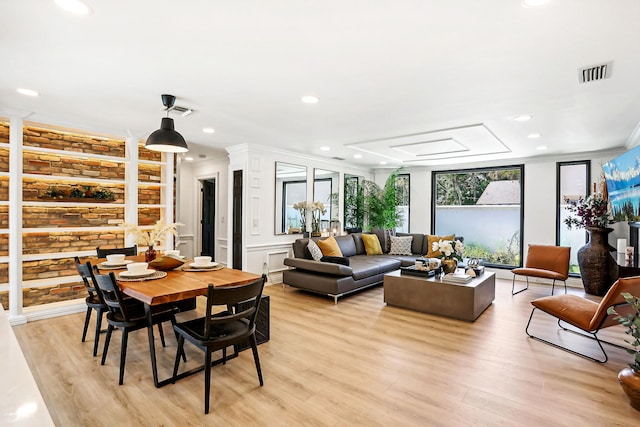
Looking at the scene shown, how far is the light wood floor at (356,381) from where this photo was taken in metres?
2.15

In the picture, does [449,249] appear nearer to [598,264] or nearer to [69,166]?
[598,264]

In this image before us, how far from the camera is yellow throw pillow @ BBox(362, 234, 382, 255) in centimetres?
692

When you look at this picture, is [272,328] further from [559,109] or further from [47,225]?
[559,109]

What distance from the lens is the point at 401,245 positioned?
7.05 metres

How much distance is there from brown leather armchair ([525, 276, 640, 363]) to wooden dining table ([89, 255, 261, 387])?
2.99 m

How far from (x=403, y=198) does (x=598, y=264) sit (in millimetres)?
3995

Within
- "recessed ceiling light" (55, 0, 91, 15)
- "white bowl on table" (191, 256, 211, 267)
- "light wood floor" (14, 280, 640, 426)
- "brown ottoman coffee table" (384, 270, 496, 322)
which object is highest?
"recessed ceiling light" (55, 0, 91, 15)

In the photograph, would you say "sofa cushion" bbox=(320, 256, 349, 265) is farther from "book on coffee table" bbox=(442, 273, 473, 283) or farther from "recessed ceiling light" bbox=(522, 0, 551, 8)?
"recessed ceiling light" bbox=(522, 0, 551, 8)

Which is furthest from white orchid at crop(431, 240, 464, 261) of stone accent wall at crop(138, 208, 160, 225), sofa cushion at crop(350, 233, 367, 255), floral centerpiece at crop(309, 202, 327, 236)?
stone accent wall at crop(138, 208, 160, 225)

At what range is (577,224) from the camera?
5559mm

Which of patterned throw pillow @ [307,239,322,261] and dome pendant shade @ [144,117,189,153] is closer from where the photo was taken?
dome pendant shade @ [144,117,189,153]

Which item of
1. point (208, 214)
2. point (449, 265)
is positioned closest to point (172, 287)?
point (449, 265)

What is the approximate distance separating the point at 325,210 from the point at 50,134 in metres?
4.60

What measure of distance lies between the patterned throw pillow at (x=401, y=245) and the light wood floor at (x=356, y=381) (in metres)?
3.14
